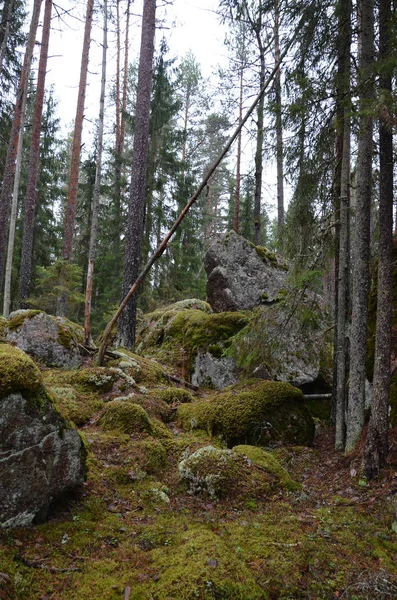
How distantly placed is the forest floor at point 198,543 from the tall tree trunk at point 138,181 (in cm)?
541

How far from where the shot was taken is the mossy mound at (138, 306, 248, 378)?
31.4ft

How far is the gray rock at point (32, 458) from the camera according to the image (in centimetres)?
307

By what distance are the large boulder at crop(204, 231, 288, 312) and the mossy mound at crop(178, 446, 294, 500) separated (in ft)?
22.0

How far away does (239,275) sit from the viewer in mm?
11602

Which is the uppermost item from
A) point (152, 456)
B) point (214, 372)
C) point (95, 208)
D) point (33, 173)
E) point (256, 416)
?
point (33, 173)

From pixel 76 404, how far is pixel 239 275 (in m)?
6.76

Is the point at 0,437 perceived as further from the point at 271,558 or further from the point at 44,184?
the point at 44,184

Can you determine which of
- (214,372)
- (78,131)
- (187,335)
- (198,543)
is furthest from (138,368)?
(78,131)

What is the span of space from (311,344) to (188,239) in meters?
12.1

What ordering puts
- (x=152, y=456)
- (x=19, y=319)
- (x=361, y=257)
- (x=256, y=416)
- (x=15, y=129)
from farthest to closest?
(x=15, y=129) → (x=19, y=319) → (x=256, y=416) → (x=361, y=257) → (x=152, y=456)

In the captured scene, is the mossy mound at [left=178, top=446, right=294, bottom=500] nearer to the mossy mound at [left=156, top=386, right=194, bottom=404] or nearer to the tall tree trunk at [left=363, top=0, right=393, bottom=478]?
the tall tree trunk at [left=363, top=0, right=393, bottom=478]

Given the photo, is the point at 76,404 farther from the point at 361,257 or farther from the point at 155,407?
the point at 361,257

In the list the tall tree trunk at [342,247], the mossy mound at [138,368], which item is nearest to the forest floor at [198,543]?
the tall tree trunk at [342,247]

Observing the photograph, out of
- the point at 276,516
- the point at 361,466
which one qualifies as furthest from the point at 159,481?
the point at 361,466
